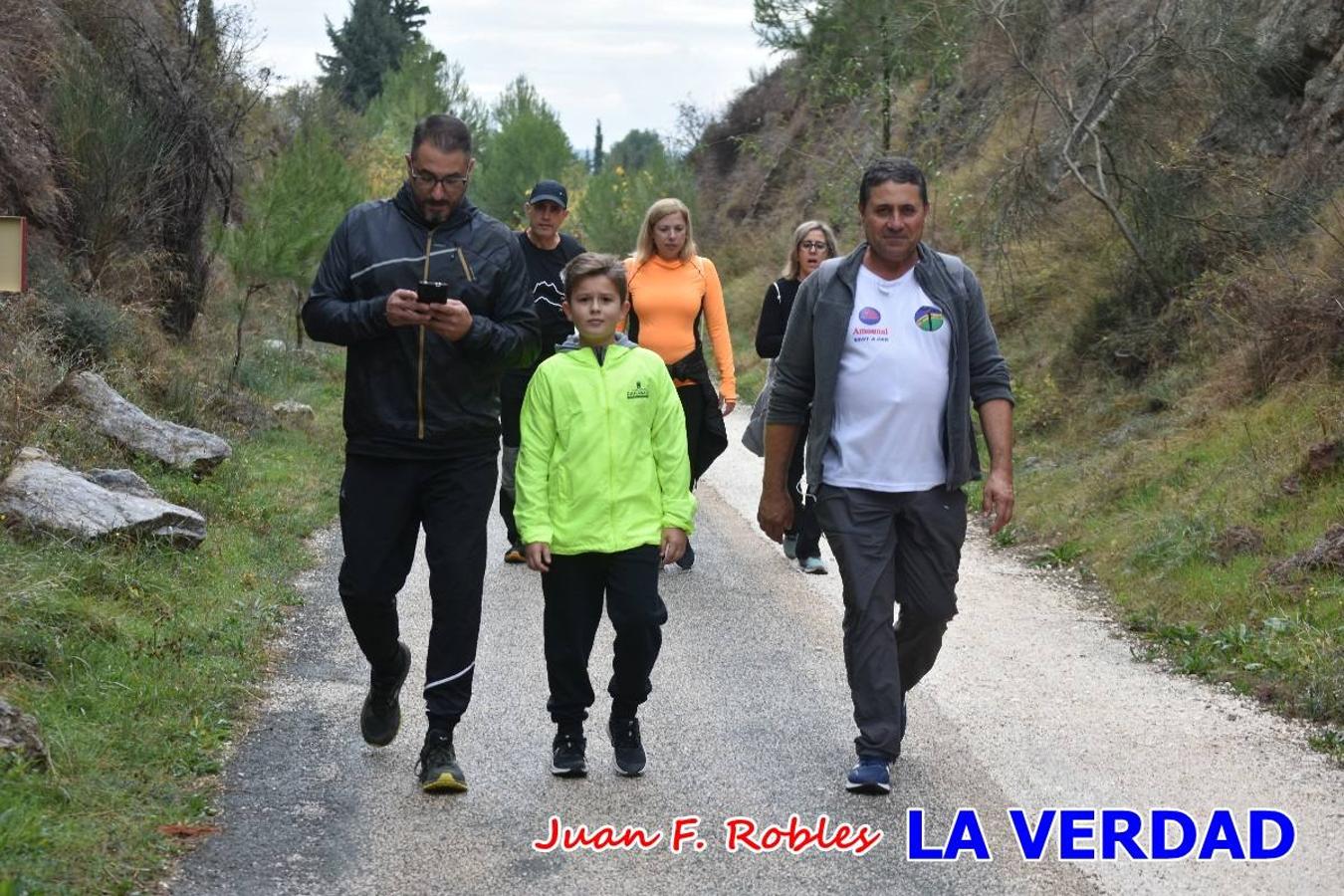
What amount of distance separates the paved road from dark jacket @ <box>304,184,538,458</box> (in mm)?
1245

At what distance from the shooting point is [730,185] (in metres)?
51.0

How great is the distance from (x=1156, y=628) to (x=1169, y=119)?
9036 millimetres

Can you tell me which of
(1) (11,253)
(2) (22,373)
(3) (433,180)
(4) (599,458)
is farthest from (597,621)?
(2) (22,373)

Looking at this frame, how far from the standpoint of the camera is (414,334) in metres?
5.57

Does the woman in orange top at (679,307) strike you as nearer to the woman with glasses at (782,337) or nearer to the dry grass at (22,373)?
the woman with glasses at (782,337)

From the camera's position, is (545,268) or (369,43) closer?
(545,268)

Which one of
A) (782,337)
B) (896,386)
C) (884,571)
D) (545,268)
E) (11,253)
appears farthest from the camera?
(782,337)

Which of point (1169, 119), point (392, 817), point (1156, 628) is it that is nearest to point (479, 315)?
point (392, 817)

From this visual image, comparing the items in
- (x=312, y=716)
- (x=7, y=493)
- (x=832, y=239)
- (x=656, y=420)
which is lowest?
(x=312, y=716)

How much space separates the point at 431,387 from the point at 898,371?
1.60 metres

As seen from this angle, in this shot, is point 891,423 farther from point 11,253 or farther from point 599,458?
point 11,253

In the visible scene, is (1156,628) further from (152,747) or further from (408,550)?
(152,747)

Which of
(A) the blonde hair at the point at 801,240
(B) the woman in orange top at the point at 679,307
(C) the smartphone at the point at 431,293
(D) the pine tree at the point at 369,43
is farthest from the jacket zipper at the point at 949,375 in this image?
(D) the pine tree at the point at 369,43

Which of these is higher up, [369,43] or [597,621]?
[369,43]
